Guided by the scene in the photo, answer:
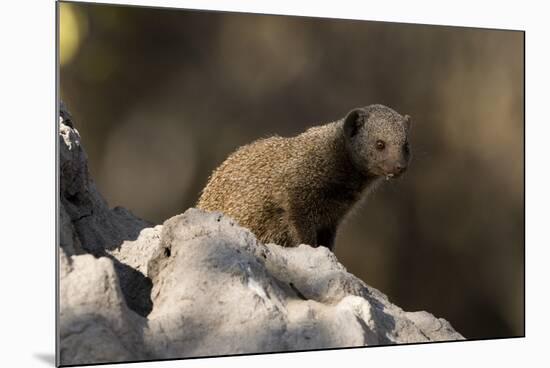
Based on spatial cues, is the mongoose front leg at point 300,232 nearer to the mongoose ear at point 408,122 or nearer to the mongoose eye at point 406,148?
the mongoose eye at point 406,148

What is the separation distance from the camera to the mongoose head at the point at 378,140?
5.89 m

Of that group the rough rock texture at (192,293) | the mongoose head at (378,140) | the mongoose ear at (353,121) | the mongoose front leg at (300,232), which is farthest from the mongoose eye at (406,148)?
the rough rock texture at (192,293)

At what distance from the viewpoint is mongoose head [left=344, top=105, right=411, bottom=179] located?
19.3 feet

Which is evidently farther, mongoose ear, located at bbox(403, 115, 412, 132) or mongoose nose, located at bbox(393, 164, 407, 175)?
mongoose ear, located at bbox(403, 115, 412, 132)

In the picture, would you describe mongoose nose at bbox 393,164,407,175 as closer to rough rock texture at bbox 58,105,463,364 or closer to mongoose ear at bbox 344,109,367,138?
mongoose ear at bbox 344,109,367,138

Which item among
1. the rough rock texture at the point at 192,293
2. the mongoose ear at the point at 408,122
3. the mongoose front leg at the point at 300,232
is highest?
the mongoose ear at the point at 408,122

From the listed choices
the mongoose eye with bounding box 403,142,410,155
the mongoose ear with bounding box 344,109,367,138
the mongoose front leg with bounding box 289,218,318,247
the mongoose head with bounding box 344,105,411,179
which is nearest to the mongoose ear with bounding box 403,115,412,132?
the mongoose head with bounding box 344,105,411,179

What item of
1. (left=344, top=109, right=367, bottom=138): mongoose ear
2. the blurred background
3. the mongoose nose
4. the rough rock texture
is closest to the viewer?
the rough rock texture

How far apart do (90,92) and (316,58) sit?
62.9 inches

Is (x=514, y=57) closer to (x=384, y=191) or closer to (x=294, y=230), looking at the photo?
(x=384, y=191)

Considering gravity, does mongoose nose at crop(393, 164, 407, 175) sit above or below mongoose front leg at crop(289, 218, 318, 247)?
above

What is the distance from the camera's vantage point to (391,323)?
5.15 metres

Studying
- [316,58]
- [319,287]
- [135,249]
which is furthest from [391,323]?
[316,58]

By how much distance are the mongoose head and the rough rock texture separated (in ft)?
3.07
